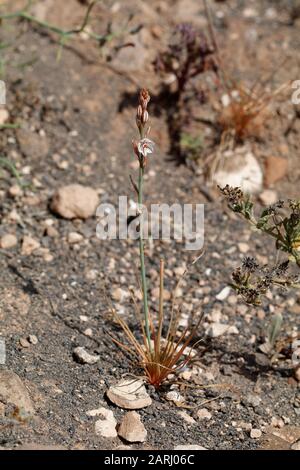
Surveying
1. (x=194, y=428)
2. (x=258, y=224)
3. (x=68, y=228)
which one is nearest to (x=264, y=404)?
(x=194, y=428)

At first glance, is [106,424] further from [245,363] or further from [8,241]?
[8,241]

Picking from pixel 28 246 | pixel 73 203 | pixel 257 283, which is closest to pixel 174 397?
pixel 257 283

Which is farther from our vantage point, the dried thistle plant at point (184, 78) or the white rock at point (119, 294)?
the dried thistle plant at point (184, 78)

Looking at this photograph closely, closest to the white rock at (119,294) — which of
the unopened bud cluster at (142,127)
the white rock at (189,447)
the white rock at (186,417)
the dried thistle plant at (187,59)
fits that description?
the white rock at (186,417)

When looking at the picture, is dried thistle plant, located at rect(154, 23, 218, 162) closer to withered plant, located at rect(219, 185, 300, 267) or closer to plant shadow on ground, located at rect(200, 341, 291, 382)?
plant shadow on ground, located at rect(200, 341, 291, 382)

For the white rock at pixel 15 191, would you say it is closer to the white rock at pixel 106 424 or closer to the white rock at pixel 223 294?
the white rock at pixel 223 294
